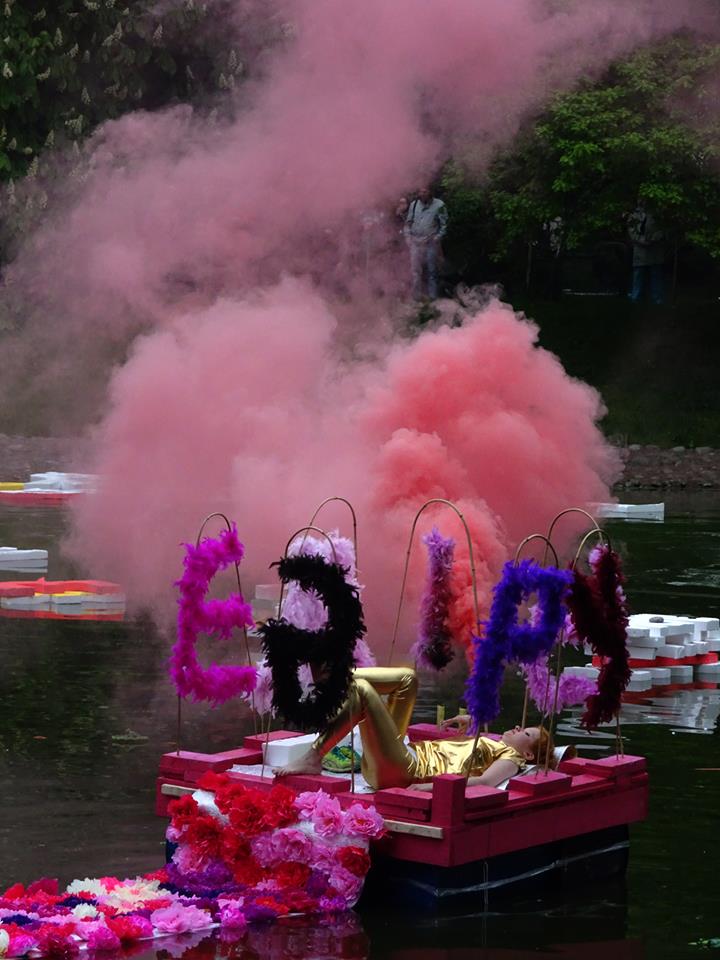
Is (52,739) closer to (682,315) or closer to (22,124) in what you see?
(22,124)

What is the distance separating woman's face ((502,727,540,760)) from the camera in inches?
388

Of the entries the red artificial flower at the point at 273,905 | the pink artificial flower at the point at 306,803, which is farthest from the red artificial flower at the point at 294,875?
the pink artificial flower at the point at 306,803

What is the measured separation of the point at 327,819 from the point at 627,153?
937 inches

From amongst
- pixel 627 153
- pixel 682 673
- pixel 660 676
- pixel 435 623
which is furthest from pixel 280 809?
pixel 627 153

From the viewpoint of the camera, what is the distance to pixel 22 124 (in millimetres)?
28656

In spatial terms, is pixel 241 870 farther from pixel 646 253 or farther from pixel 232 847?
pixel 646 253

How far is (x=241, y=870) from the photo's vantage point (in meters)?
9.03

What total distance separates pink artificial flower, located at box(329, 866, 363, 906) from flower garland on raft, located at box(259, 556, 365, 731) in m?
0.74

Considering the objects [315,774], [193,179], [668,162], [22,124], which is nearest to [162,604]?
[193,179]

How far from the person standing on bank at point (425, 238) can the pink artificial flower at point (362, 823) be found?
13.4m

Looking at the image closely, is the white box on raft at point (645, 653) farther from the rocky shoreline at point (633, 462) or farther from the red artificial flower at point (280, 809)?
the rocky shoreline at point (633, 462)

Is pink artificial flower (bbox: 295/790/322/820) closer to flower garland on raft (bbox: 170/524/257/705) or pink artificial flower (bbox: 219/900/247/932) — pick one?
pink artificial flower (bbox: 219/900/247/932)

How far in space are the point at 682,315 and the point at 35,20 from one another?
548 inches

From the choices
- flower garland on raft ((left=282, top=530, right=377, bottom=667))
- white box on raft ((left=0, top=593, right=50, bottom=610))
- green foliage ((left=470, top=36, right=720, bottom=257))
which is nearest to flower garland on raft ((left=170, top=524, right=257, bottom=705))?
flower garland on raft ((left=282, top=530, right=377, bottom=667))
